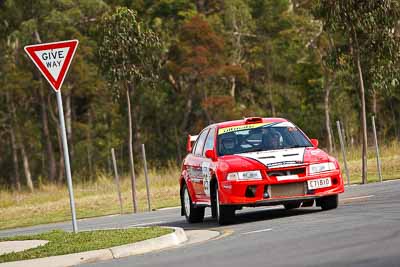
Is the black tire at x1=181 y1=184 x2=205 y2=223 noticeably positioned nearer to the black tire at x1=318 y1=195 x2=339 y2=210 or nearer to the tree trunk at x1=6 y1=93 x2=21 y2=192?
the black tire at x1=318 y1=195 x2=339 y2=210

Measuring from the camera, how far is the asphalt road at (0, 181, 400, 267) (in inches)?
439

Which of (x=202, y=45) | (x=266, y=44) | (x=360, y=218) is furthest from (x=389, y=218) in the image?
(x=266, y=44)

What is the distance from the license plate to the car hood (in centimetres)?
29

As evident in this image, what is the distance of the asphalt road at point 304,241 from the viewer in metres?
11.1

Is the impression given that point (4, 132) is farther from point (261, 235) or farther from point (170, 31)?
point (261, 235)

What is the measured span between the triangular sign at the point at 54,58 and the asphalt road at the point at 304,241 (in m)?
3.32

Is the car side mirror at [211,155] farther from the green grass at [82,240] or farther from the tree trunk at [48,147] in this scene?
the tree trunk at [48,147]

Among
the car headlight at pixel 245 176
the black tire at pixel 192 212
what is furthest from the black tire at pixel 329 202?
the black tire at pixel 192 212

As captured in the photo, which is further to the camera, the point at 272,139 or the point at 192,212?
the point at 192,212

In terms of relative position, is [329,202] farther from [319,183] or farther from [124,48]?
[124,48]

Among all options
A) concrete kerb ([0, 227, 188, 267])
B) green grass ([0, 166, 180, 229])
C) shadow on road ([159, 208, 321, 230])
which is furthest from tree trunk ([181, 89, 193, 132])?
concrete kerb ([0, 227, 188, 267])

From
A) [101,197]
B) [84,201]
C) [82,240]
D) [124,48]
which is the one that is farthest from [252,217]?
[101,197]

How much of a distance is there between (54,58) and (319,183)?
444 cm

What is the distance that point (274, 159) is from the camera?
17156 mm
